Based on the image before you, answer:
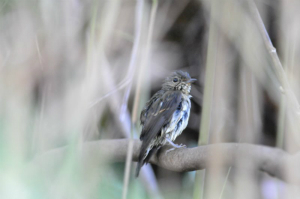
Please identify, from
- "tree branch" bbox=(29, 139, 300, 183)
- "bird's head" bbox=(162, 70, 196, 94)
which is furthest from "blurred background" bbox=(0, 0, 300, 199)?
"bird's head" bbox=(162, 70, 196, 94)

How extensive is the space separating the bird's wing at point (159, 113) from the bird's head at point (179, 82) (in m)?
0.07

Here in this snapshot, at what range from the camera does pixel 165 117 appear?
194 centimetres

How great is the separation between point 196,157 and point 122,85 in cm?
47

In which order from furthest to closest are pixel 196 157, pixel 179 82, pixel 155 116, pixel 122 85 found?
pixel 179 82 < pixel 155 116 < pixel 122 85 < pixel 196 157

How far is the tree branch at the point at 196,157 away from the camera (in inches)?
53.0

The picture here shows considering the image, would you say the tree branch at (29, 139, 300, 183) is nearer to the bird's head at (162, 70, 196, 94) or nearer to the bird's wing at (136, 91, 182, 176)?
the bird's wing at (136, 91, 182, 176)

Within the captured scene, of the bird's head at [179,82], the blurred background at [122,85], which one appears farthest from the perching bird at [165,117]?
the blurred background at [122,85]

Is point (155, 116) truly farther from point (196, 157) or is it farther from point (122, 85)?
point (196, 157)

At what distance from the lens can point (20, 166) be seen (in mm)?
1412

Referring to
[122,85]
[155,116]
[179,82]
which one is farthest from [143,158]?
[179,82]

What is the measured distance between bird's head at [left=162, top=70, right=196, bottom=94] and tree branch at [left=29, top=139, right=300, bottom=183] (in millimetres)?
436

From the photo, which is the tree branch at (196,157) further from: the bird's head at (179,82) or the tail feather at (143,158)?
the bird's head at (179,82)

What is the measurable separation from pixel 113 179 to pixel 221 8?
907 millimetres

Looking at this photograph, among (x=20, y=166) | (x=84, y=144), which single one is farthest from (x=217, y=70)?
(x=20, y=166)
